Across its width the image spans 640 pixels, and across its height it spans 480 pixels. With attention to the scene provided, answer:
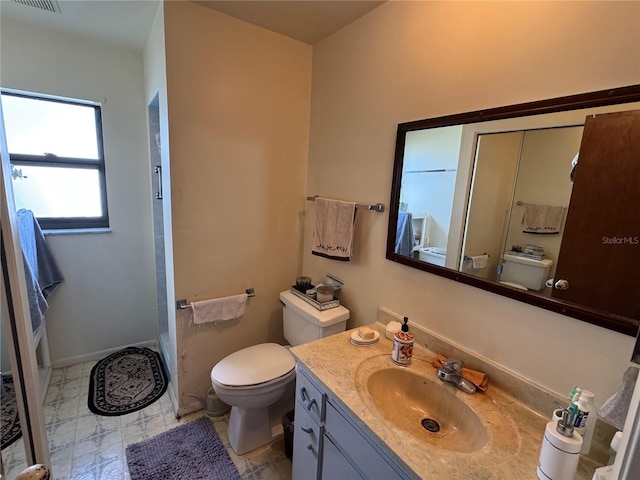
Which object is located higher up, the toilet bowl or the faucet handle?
the faucet handle

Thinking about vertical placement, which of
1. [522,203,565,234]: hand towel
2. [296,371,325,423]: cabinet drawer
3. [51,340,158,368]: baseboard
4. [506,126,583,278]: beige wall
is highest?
[506,126,583,278]: beige wall

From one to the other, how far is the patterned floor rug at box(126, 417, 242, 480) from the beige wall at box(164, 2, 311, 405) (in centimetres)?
23

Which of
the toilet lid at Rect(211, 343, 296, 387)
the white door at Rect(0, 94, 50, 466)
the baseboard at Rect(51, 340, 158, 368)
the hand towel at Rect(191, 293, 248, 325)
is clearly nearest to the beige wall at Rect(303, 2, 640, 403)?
the toilet lid at Rect(211, 343, 296, 387)

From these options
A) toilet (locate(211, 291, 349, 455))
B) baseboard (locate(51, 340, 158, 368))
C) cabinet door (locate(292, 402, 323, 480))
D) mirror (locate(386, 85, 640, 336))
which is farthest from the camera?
baseboard (locate(51, 340, 158, 368))

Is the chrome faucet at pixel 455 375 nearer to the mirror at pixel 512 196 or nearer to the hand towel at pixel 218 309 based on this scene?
the mirror at pixel 512 196

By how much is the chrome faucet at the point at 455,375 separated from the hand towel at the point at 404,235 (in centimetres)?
48

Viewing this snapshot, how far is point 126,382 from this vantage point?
2.19 metres

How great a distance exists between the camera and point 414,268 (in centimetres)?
134

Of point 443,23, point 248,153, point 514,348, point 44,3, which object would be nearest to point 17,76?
point 44,3

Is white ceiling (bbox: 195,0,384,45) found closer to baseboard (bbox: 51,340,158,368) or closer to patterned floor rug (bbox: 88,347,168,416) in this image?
patterned floor rug (bbox: 88,347,168,416)

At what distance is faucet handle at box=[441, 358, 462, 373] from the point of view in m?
1.09

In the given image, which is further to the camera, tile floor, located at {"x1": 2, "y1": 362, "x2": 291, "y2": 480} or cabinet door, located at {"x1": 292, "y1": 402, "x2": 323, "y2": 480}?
tile floor, located at {"x1": 2, "y1": 362, "x2": 291, "y2": 480}

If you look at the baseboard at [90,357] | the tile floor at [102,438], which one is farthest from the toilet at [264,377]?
the baseboard at [90,357]

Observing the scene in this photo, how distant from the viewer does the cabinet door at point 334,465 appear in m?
1.00
